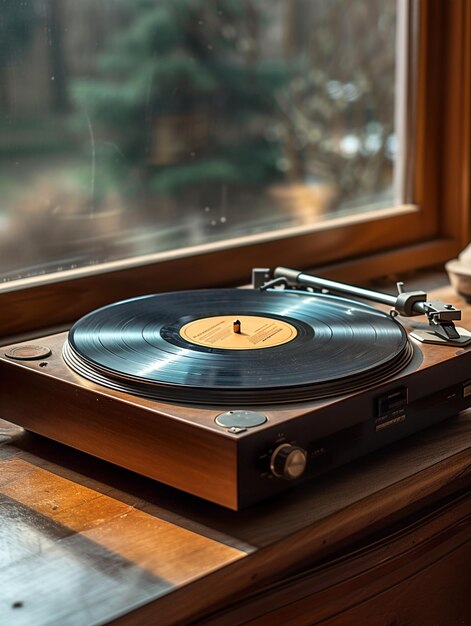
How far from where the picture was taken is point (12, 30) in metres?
1.25

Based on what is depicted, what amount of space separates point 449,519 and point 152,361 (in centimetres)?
37

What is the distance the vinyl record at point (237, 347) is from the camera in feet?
3.00

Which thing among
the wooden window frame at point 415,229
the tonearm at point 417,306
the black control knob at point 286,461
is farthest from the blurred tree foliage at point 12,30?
the black control knob at point 286,461

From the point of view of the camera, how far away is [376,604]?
3.21 ft

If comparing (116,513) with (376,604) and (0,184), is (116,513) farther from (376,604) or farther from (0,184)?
(0,184)

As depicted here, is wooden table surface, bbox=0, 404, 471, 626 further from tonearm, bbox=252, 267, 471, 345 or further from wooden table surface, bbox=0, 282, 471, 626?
tonearm, bbox=252, 267, 471, 345

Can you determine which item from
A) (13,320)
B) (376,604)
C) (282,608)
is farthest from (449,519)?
(13,320)

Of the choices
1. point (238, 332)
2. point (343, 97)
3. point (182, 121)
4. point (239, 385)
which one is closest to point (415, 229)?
point (343, 97)

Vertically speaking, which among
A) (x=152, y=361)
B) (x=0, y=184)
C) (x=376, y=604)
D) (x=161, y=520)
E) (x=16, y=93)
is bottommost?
(x=376, y=604)

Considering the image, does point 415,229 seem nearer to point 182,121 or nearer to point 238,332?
point 182,121

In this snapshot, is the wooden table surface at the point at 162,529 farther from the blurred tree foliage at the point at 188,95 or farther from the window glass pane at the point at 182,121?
the blurred tree foliage at the point at 188,95

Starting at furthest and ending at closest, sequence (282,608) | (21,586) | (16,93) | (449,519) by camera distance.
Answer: (16,93) → (449,519) → (282,608) → (21,586)

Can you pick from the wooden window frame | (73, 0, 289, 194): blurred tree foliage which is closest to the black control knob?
the wooden window frame

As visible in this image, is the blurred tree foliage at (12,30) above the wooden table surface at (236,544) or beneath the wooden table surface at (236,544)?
above
